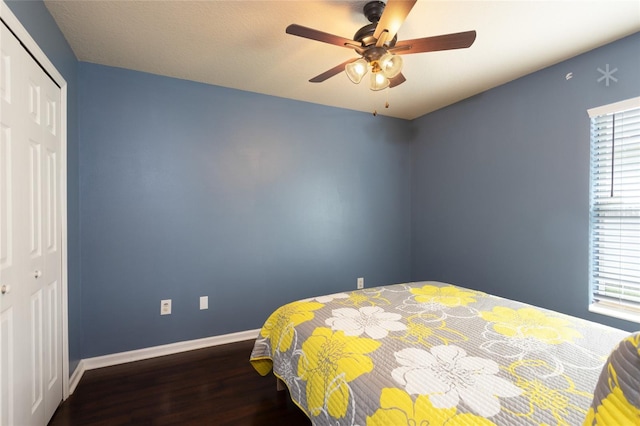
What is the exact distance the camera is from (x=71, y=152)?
202 centimetres

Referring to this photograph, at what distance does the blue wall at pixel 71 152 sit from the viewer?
5.34 ft

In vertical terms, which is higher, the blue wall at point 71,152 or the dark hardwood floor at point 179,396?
the blue wall at point 71,152

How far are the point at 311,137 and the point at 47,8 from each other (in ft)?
6.91

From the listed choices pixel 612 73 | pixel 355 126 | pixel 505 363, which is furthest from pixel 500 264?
pixel 355 126

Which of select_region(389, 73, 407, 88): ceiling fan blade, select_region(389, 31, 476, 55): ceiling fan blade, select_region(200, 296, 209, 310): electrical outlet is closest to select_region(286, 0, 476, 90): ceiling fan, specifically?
select_region(389, 31, 476, 55): ceiling fan blade

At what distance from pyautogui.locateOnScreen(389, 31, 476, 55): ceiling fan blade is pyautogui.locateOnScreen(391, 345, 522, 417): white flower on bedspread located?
1463mm

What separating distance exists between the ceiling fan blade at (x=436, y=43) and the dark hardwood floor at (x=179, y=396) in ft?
7.12

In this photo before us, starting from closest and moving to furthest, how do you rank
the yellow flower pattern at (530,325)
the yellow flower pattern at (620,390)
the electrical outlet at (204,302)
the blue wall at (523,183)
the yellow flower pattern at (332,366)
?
1. the yellow flower pattern at (620,390)
2. the yellow flower pattern at (332,366)
3. the yellow flower pattern at (530,325)
4. the blue wall at (523,183)
5. the electrical outlet at (204,302)

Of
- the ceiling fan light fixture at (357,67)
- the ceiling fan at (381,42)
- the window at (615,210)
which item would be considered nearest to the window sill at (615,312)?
the window at (615,210)

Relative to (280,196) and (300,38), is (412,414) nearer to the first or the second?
(300,38)

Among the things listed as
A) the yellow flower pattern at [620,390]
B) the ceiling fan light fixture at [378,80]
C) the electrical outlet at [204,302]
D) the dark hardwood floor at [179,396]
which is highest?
the ceiling fan light fixture at [378,80]

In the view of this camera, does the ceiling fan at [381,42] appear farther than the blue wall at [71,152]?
No

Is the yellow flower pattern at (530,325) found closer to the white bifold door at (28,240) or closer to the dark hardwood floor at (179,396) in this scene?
the dark hardwood floor at (179,396)

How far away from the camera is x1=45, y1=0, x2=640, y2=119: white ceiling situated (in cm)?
164
